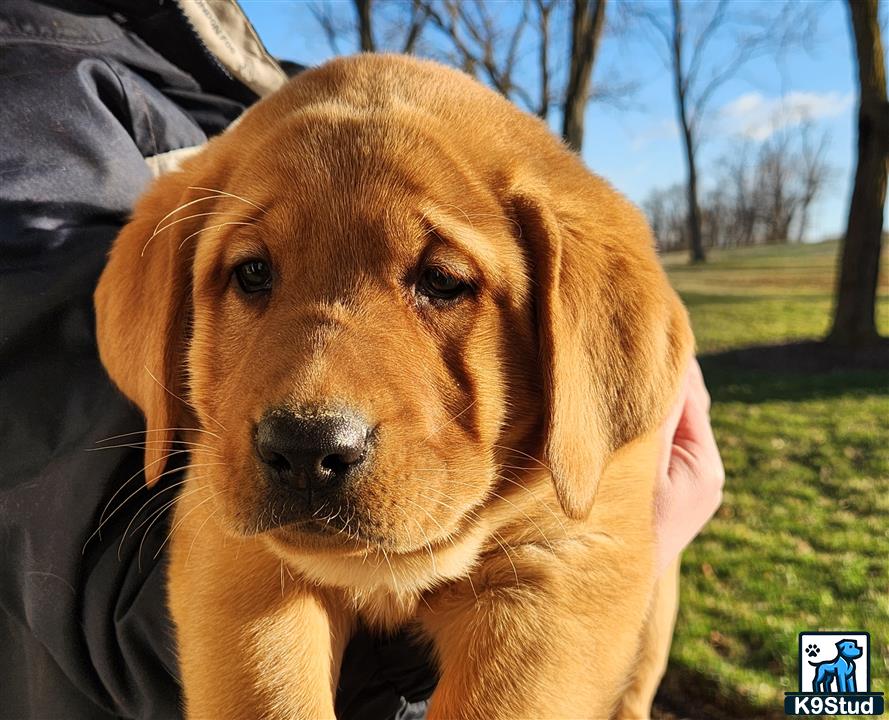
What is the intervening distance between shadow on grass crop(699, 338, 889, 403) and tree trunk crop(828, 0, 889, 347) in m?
0.16

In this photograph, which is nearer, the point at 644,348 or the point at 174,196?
the point at 644,348

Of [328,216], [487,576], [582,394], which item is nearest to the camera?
[328,216]

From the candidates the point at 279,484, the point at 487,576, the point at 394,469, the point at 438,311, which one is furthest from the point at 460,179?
the point at 487,576

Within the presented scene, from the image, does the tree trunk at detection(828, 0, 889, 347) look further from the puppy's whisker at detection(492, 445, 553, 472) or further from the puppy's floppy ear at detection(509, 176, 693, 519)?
the puppy's whisker at detection(492, 445, 553, 472)

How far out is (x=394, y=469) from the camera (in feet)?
4.58

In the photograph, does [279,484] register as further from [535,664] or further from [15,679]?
[15,679]

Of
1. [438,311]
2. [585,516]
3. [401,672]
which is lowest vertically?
[401,672]

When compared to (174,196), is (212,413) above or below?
below

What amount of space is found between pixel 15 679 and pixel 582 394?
1.52m

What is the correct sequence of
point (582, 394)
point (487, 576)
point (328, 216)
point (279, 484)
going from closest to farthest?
point (279, 484) → point (328, 216) → point (582, 394) → point (487, 576)

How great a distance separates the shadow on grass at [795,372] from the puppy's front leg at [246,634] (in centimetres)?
411

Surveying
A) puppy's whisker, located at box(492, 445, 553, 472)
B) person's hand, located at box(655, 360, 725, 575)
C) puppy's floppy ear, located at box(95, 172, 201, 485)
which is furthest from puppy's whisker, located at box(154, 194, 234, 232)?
person's hand, located at box(655, 360, 725, 575)

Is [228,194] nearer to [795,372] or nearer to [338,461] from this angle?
[338,461]

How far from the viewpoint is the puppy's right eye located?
5.35ft
